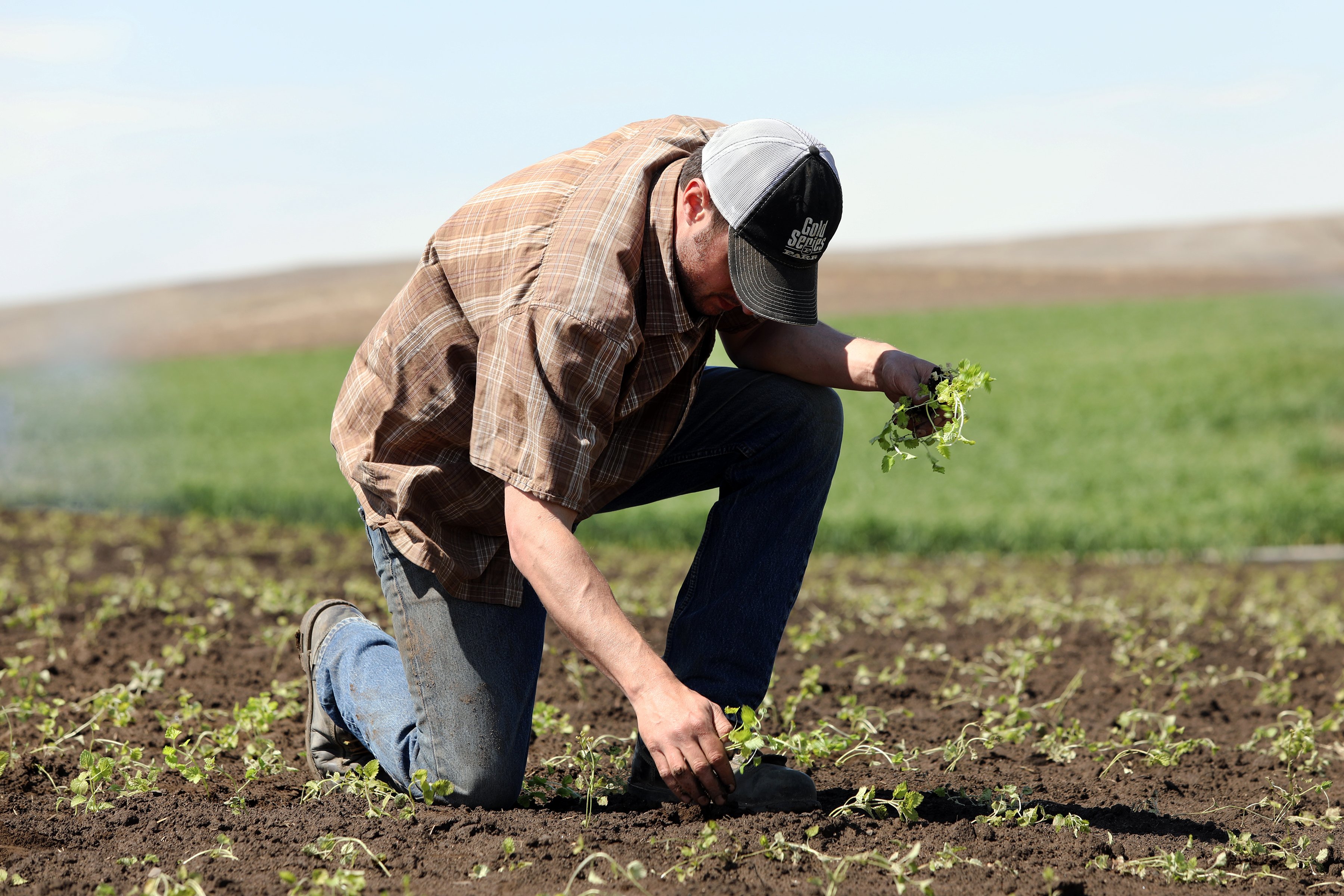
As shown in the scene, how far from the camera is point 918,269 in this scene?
147ft

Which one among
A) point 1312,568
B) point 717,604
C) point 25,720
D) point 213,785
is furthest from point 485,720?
point 1312,568

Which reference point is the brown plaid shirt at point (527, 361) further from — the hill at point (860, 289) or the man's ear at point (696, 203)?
the hill at point (860, 289)

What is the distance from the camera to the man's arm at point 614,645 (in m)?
2.37

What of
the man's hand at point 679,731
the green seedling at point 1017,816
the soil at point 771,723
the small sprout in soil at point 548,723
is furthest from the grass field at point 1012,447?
the man's hand at point 679,731

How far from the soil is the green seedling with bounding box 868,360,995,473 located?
0.92 m

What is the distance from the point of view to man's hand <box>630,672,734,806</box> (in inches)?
93.0

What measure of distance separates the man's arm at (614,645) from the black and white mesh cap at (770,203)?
2.15 feet

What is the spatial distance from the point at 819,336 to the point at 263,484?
1066cm

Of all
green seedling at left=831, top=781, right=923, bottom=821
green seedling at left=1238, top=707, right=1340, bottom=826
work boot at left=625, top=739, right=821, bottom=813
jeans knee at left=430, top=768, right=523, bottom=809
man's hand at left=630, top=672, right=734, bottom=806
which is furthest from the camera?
green seedling at left=1238, top=707, right=1340, bottom=826

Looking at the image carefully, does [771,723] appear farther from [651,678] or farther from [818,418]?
[651,678]

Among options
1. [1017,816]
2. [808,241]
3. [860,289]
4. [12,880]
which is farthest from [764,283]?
[860,289]

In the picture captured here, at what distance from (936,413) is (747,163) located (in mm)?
906

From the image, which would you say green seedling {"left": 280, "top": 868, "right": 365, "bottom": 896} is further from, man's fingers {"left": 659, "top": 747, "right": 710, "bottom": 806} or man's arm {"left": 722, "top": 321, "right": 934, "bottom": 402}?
man's arm {"left": 722, "top": 321, "right": 934, "bottom": 402}

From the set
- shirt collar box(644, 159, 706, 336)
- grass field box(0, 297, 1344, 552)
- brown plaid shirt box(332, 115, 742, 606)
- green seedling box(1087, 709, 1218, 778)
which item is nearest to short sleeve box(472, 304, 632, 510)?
brown plaid shirt box(332, 115, 742, 606)
